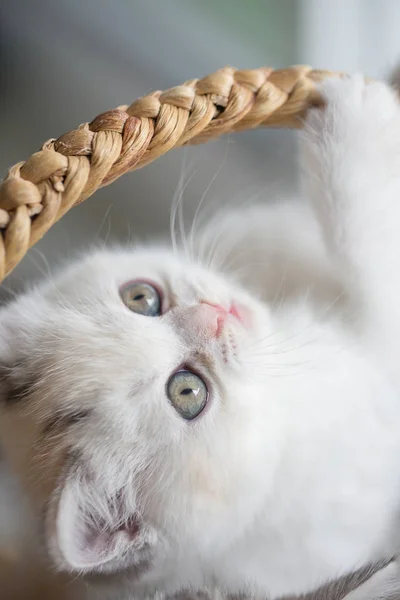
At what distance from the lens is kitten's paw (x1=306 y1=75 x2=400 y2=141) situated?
0.80 metres

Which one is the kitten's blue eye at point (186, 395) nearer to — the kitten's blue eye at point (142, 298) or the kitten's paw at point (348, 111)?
the kitten's blue eye at point (142, 298)

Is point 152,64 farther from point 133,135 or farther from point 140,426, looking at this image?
point 140,426

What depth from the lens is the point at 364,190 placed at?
80 centimetres

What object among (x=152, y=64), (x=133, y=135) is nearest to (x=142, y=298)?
(x=133, y=135)

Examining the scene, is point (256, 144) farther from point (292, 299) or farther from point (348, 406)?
point (348, 406)

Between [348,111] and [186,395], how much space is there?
439mm

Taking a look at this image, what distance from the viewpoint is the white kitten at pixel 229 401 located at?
67cm

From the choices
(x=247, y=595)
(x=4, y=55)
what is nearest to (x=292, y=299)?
(x=247, y=595)

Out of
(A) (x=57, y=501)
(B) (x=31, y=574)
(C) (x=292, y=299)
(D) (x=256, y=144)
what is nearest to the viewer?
(A) (x=57, y=501)

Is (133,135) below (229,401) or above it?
above

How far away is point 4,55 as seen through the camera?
1.32 metres

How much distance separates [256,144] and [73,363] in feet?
2.58

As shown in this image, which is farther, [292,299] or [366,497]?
[292,299]

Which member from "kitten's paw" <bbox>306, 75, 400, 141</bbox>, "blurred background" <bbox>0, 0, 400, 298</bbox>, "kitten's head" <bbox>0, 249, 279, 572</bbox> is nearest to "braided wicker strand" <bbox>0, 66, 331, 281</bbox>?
"kitten's paw" <bbox>306, 75, 400, 141</bbox>
